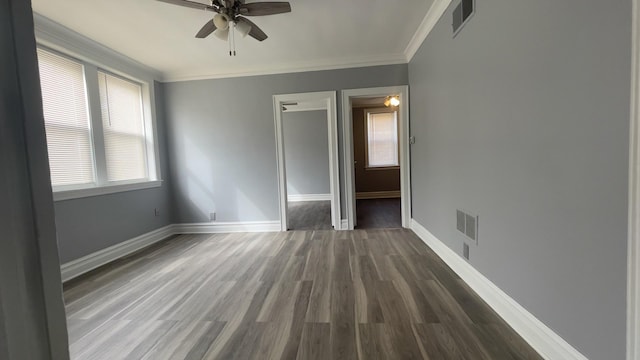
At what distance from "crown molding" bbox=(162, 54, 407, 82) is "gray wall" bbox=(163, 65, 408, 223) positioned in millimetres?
86

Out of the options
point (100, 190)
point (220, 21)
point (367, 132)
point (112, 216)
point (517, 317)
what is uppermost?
point (220, 21)

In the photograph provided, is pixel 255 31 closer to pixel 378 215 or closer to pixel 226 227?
pixel 226 227

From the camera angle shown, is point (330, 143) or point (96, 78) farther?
point (330, 143)

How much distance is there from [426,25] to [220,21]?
2126mm

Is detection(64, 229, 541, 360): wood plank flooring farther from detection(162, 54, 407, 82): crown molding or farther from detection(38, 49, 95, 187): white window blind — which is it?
detection(162, 54, 407, 82): crown molding

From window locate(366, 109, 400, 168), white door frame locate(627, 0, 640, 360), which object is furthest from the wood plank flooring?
window locate(366, 109, 400, 168)

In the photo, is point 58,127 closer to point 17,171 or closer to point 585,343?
point 17,171

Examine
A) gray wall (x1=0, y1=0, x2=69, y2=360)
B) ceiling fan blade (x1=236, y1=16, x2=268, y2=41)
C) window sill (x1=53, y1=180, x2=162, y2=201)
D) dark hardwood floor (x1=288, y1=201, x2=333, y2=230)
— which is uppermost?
ceiling fan blade (x1=236, y1=16, x2=268, y2=41)

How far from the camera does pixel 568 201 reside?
1265 millimetres

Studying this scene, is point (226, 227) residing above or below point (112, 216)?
below

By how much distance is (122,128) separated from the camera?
3.52 m

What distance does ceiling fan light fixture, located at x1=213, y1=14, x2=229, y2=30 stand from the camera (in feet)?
7.44

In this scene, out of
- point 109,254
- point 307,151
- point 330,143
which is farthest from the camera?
point 307,151

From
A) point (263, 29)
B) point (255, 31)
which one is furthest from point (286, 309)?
point (263, 29)
